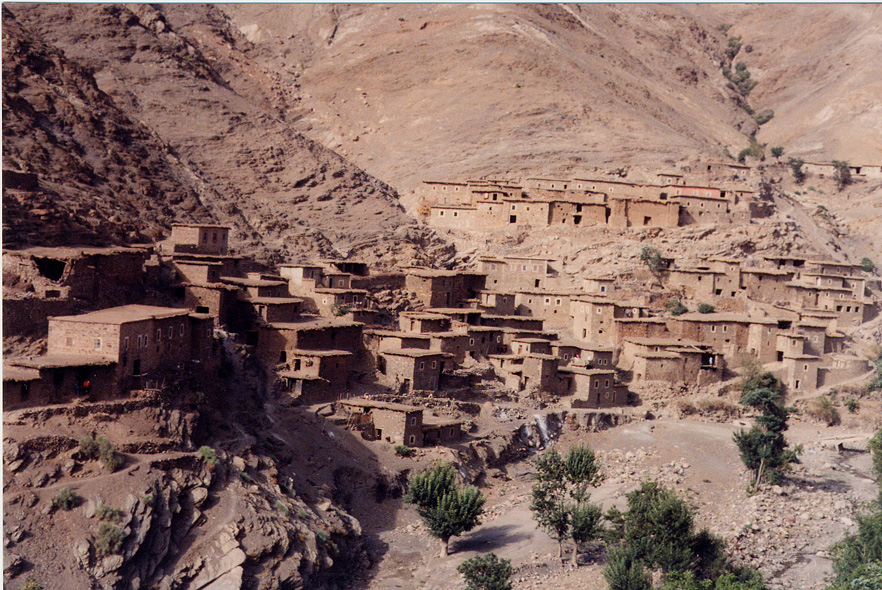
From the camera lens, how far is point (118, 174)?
5422 centimetres

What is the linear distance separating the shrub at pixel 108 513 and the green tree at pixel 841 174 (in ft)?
218

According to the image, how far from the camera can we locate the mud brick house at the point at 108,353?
32.3 meters

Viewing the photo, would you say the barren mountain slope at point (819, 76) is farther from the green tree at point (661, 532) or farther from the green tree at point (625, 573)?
the green tree at point (625, 573)

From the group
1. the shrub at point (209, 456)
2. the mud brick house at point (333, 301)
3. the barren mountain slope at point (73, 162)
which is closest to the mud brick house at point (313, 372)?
the mud brick house at point (333, 301)

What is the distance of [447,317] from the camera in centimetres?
4891

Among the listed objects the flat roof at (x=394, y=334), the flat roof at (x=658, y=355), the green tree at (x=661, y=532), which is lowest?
the green tree at (x=661, y=532)

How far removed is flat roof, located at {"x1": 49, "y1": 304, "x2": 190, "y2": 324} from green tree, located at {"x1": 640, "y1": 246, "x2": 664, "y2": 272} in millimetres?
27489

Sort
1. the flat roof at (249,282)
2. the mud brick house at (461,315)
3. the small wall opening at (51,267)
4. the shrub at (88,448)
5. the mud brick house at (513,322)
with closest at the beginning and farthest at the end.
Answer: the shrub at (88,448)
the small wall opening at (51,267)
the flat roof at (249,282)
the mud brick house at (461,315)
the mud brick house at (513,322)

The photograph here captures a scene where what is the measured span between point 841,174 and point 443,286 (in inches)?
1677

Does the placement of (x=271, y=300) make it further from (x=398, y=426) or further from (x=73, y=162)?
(x=73, y=162)

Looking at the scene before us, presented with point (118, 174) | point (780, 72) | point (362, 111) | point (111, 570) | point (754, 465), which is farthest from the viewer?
point (780, 72)

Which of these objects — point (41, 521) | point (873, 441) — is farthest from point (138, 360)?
point (873, 441)

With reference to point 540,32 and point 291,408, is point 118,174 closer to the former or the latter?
point 291,408

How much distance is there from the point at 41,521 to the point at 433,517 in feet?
36.4
